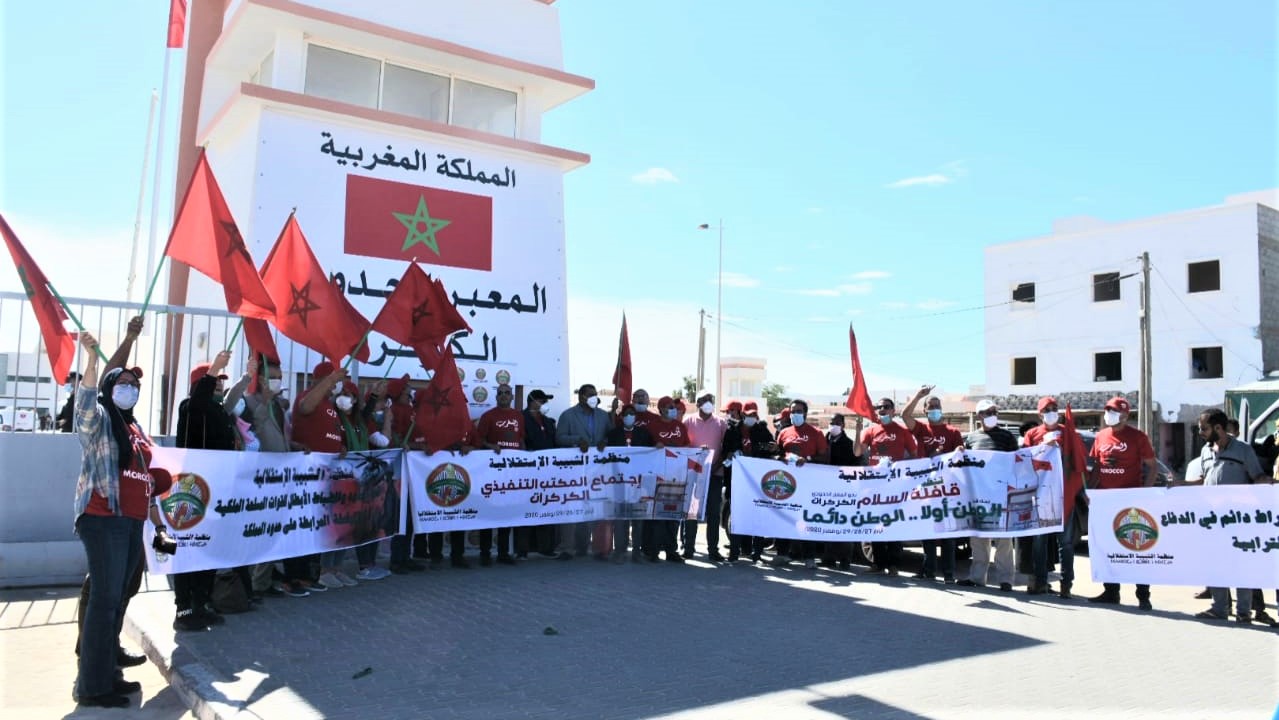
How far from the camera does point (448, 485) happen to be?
31.4 ft

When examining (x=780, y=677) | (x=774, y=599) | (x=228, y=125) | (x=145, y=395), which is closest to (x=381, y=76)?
(x=228, y=125)

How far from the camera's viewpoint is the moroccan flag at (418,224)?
41.3 feet

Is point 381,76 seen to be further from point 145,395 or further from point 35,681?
point 35,681

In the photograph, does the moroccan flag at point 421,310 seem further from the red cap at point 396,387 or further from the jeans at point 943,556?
the jeans at point 943,556

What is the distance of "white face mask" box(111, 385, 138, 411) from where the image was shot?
5359 mm

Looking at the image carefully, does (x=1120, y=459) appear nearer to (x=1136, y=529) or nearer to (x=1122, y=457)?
(x=1122, y=457)

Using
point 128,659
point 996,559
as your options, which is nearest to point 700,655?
point 128,659

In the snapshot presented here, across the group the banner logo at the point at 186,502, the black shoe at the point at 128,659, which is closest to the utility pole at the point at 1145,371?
the banner logo at the point at 186,502

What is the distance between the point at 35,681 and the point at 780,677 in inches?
187

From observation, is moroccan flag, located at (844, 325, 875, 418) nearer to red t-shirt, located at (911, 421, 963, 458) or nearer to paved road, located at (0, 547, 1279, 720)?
red t-shirt, located at (911, 421, 963, 458)

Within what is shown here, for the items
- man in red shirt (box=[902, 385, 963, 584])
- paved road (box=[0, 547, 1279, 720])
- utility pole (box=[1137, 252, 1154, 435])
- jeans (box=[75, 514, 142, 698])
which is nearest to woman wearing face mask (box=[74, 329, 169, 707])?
jeans (box=[75, 514, 142, 698])

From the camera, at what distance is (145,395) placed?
13242 mm

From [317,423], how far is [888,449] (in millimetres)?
6221

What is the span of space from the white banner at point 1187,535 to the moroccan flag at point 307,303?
7256 millimetres
